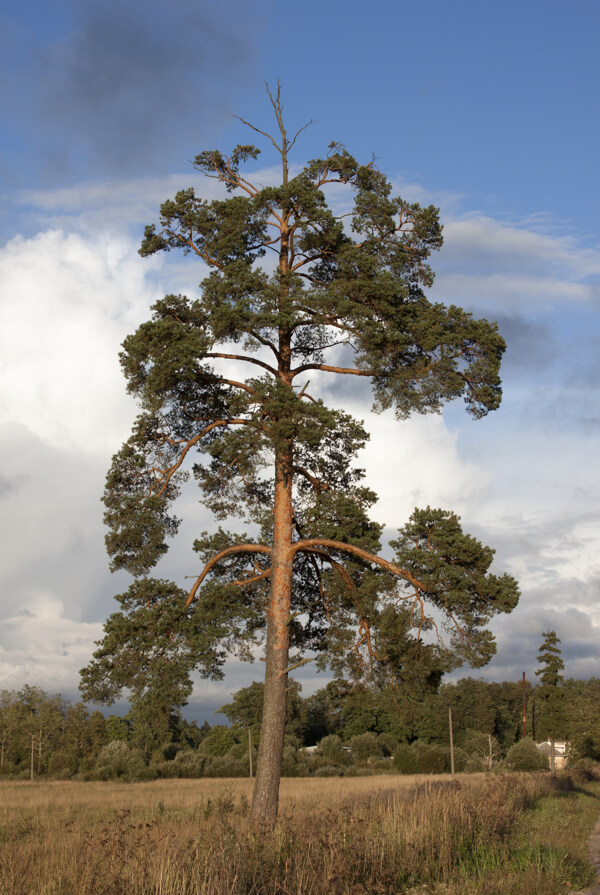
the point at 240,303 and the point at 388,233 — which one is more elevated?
the point at 388,233

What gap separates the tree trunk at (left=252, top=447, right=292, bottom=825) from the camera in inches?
494

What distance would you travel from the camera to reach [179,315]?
14305mm

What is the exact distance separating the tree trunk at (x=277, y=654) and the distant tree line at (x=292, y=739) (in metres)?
18.7

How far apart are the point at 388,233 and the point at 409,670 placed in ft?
28.5

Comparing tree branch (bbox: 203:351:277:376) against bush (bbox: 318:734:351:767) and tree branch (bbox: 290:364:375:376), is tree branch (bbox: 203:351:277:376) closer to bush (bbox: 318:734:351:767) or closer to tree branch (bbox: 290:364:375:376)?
tree branch (bbox: 290:364:375:376)

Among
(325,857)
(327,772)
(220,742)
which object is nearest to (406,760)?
(327,772)

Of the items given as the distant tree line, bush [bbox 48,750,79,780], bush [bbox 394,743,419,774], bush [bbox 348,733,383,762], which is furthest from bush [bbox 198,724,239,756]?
bush [bbox 394,743,419,774]

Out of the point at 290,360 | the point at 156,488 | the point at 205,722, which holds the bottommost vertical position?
the point at 205,722

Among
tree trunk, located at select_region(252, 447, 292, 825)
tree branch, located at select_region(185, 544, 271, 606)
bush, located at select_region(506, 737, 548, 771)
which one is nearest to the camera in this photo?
tree trunk, located at select_region(252, 447, 292, 825)

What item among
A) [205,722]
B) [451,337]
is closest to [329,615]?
[451,337]

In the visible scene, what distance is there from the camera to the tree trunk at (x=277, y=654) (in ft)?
41.2

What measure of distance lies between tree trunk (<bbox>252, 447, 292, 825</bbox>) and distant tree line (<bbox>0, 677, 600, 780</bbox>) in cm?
1871

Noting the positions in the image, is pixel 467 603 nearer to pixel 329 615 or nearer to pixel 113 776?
pixel 329 615

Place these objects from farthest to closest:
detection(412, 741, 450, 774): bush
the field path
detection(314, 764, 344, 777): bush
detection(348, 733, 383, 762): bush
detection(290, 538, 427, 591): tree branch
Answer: detection(348, 733, 383, 762): bush < detection(412, 741, 450, 774): bush < detection(314, 764, 344, 777): bush < detection(290, 538, 427, 591): tree branch < the field path
